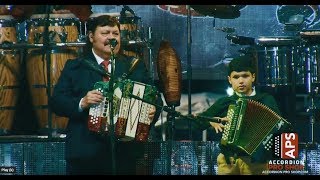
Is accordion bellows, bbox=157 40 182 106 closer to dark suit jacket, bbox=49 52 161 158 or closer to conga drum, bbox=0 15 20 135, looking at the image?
dark suit jacket, bbox=49 52 161 158

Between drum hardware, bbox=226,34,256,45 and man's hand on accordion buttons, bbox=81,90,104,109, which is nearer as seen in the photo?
man's hand on accordion buttons, bbox=81,90,104,109

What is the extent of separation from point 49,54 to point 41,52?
20cm

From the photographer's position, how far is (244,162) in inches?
437

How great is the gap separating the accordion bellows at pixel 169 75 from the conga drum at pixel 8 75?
6.14ft

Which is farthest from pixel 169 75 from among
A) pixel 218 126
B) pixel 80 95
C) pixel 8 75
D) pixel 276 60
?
pixel 8 75

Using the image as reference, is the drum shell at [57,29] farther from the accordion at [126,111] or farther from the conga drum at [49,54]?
the accordion at [126,111]

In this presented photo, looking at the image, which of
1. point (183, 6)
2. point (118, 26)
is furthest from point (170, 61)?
point (183, 6)

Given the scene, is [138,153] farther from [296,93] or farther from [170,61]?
[296,93]

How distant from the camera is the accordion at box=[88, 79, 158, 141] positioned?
10.3m

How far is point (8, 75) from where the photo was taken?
39.4 ft

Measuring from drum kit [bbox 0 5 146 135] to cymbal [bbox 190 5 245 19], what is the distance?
2.56 ft

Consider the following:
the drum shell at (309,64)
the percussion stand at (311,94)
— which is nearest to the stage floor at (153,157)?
the percussion stand at (311,94)

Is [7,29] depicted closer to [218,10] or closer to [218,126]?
[218,10]

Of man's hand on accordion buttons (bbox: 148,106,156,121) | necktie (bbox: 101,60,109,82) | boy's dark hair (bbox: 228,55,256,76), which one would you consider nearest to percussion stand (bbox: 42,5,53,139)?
necktie (bbox: 101,60,109,82)
